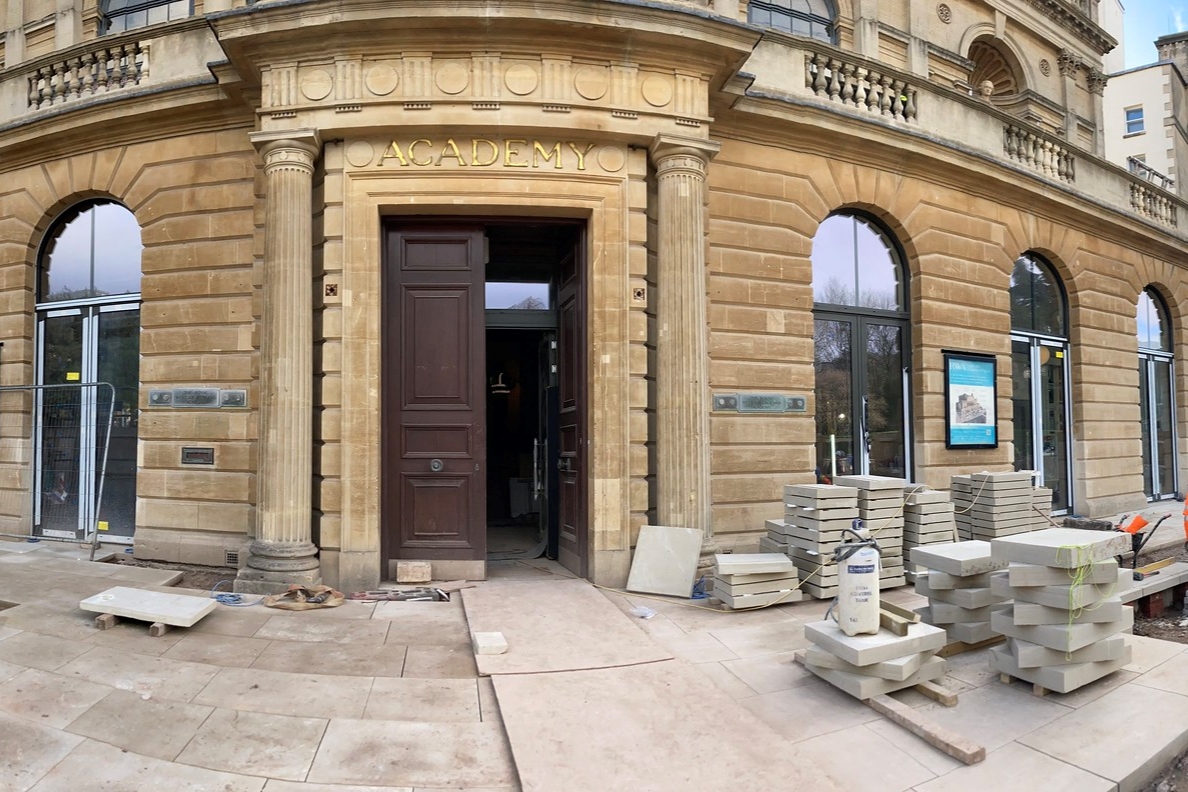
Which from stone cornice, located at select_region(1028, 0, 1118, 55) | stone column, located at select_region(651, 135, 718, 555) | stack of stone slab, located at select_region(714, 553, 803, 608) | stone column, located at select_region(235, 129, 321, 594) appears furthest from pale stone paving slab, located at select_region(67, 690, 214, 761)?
stone cornice, located at select_region(1028, 0, 1118, 55)

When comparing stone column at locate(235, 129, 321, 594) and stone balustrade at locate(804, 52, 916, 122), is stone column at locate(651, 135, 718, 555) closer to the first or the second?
stone balustrade at locate(804, 52, 916, 122)

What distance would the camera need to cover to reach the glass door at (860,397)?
1055cm

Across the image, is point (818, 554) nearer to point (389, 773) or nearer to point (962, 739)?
point (962, 739)

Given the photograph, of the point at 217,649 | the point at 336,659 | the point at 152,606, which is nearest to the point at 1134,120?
the point at 336,659

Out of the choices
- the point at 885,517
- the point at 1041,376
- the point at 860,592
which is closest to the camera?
the point at 860,592

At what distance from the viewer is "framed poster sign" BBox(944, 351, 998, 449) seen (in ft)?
37.1

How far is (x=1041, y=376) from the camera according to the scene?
44.4ft

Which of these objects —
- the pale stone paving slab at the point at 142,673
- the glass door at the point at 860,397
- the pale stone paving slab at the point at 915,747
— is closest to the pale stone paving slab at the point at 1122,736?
the pale stone paving slab at the point at 915,747

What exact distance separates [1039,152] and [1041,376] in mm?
4305

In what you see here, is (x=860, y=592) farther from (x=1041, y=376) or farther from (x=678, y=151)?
(x=1041, y=376)

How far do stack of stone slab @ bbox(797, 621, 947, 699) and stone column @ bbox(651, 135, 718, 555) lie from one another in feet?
9.41

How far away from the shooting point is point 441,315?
816cm

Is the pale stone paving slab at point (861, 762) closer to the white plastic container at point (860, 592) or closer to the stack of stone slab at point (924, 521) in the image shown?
the white plastic container at point (860, 592)

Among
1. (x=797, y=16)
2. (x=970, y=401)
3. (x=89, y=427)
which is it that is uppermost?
(x=797, y=16)
